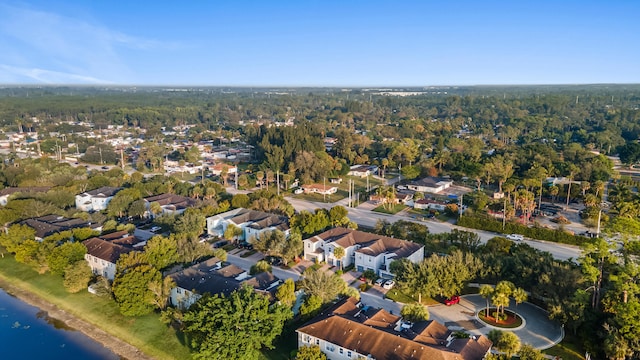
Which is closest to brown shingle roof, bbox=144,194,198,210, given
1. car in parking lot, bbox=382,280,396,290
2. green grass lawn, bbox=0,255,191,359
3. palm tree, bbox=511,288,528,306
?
green grass lawn, bbox=0,255,191,359

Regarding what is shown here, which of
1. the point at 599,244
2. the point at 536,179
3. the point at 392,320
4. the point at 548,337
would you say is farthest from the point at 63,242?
the point at 536,179

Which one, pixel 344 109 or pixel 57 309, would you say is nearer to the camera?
pixel 57 309

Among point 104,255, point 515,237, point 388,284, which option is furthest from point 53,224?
point 515,237

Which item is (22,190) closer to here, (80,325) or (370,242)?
(80,325)

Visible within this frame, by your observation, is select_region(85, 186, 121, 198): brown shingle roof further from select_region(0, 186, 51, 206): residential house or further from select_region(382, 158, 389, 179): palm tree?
select_region(382, 158, 389, 179): palm tree

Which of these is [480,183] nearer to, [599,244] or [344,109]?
[599,244]

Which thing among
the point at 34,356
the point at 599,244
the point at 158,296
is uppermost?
the point at 599,244
